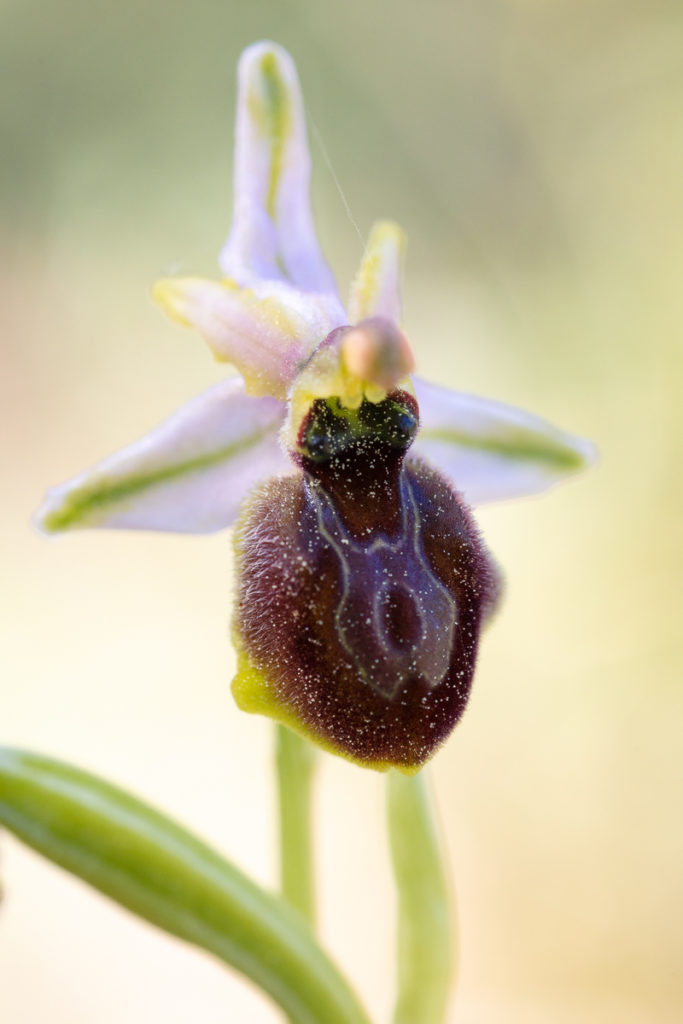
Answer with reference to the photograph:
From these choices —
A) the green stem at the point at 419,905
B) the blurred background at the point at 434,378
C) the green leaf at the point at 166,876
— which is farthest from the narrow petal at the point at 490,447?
the blurred background at the point at 434,378

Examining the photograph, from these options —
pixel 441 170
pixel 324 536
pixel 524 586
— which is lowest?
pixel 324 536

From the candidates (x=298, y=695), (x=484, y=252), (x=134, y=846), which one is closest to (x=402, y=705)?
(x=298, y=695)

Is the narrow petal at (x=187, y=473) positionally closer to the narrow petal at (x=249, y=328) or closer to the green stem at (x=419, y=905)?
the narrow petal at (x=249, y=328)

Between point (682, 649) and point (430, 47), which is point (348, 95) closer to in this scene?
point (430, 47)

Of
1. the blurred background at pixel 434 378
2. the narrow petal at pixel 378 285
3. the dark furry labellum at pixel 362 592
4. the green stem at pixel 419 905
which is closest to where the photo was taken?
the dark furry labellum at pixel 362 592

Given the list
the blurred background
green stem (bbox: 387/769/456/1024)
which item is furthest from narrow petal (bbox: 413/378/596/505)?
Result: the blurred background

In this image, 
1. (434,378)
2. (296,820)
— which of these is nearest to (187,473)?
(296,820)

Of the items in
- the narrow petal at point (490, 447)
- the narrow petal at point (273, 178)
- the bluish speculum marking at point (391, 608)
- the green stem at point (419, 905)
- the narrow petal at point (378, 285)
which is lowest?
the green stem at point (419, 905)
